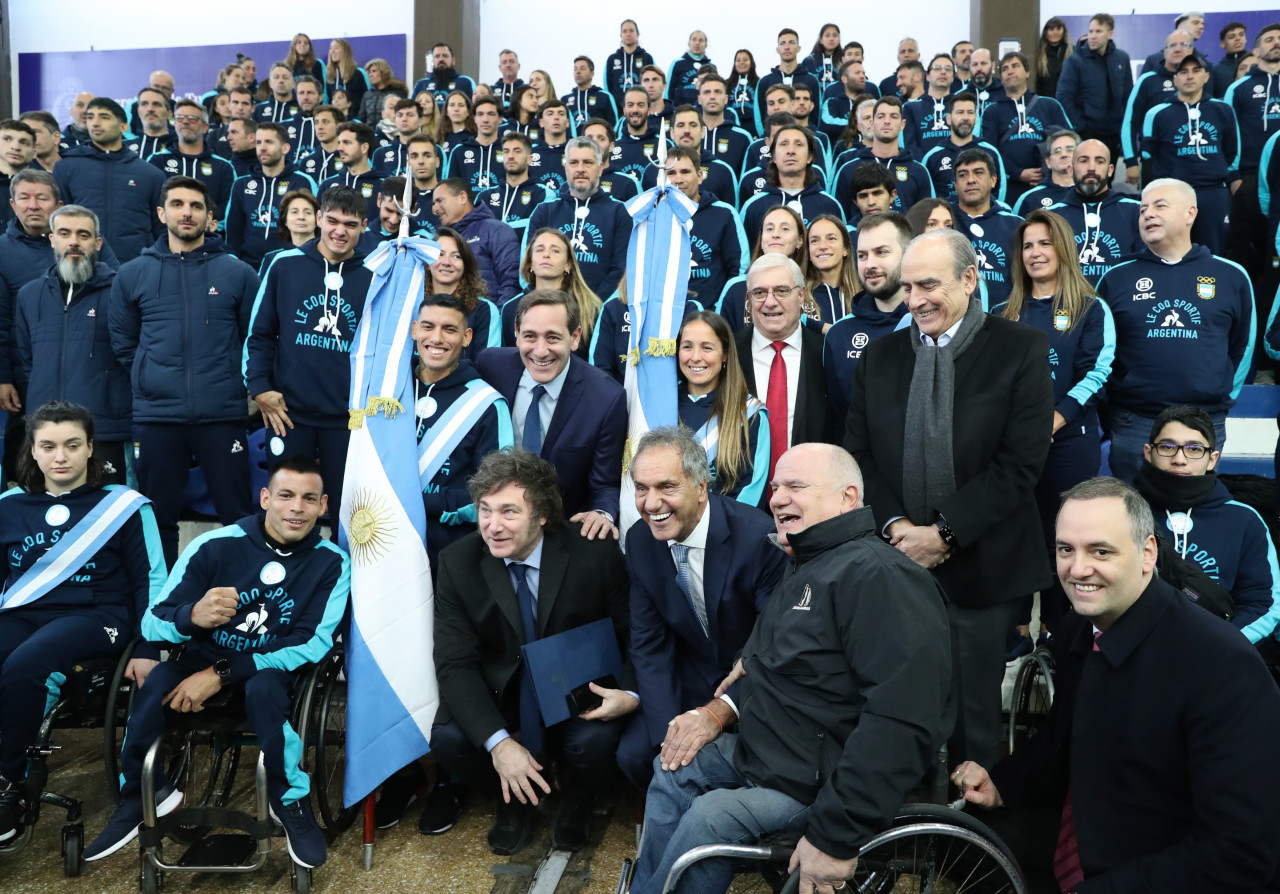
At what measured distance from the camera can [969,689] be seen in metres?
2.84

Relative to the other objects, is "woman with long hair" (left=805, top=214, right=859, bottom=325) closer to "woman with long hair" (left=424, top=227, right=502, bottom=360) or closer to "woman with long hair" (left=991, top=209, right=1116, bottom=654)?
"woman with long hair" (left=991, top=209, right=1116, bottom=654)

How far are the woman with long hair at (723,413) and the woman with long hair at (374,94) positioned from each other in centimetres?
792

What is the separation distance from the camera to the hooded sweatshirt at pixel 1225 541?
10.9 ft

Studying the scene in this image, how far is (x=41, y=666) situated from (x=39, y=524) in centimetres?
56

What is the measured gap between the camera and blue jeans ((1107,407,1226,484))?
13.7 ft

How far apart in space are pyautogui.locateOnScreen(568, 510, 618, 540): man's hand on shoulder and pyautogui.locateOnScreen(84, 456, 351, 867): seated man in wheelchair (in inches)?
30.3

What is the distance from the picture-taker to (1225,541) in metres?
3.35

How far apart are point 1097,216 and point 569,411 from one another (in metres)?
3.33

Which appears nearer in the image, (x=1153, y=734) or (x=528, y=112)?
(x=1153, y=734)

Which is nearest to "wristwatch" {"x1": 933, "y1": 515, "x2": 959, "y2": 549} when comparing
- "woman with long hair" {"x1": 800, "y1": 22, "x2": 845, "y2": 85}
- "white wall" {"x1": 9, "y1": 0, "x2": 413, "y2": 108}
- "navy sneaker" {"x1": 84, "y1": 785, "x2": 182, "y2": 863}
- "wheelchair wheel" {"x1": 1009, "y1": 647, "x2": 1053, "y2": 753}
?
"wheelchair wheel" {"x1": 1009, "y1": 647, "x2": 1053, "y2": 753}

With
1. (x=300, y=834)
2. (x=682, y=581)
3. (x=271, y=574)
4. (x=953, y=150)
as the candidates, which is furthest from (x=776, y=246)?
(x=953, y=150)

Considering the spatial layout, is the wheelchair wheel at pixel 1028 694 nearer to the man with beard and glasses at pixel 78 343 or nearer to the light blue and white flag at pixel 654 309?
the light blue and white flag at pixel 654 309

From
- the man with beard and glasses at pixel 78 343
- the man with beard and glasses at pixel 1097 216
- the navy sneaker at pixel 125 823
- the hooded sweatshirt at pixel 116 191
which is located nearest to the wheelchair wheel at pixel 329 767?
the navy sneaker at pixel 125 823

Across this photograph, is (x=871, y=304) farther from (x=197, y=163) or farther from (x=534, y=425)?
(x=197, y=163)
